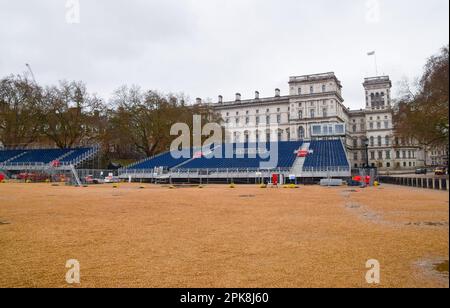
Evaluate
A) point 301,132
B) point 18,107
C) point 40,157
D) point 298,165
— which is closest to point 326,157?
point 298,165

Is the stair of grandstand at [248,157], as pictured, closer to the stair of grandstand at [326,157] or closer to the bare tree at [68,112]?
the stair of grandstand at [326,157]

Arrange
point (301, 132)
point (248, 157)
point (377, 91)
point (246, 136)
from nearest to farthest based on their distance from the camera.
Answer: point (248, 157) < point (301, 132) < point (377, 91) < point (246, 136)

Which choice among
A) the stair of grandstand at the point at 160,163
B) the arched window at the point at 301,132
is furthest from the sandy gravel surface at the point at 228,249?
the arched window at the point at 301,132

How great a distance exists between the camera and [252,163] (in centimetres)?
4384

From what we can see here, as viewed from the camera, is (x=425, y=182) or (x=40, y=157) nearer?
(x=425, y=182)

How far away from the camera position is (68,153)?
5581 centimetres

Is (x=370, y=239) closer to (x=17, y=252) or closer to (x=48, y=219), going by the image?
(x=17, y=252)

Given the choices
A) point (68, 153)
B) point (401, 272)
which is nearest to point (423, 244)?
point (401, 272)

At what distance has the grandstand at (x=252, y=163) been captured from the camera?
3831 cm

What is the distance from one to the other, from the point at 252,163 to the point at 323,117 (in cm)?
4852

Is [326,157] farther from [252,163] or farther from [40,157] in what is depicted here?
[40,157]

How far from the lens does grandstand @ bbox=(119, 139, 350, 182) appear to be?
38312 mm

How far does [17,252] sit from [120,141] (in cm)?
5564
